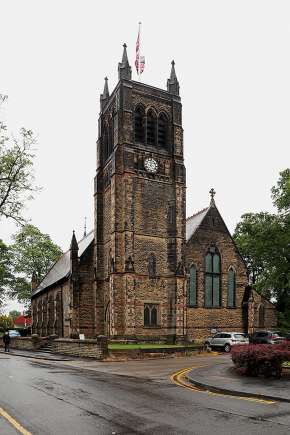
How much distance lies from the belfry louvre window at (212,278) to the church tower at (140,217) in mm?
3685

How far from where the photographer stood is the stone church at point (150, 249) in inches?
1447

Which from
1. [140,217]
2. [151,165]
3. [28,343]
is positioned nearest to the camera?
[140,217]

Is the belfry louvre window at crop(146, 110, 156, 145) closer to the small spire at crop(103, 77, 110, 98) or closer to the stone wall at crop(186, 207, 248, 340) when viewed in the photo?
the small spire at crop(103, 77, 110, 98)

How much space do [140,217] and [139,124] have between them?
321 inches

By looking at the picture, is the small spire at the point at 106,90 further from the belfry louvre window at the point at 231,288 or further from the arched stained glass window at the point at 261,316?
the arched stained glass window at the point at 261,316

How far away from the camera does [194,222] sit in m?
43.9

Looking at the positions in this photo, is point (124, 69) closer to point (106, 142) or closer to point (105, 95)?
point (105, 95)

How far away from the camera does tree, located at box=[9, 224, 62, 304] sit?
66812 mm

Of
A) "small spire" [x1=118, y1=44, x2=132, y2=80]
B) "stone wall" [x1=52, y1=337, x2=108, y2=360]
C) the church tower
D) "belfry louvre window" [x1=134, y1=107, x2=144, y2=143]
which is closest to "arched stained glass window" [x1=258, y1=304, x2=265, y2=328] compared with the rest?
the church tower

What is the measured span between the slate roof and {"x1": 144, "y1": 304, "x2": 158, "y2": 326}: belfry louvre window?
6659mm

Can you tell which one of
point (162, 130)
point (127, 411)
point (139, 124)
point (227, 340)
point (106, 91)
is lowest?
point (227, 340)

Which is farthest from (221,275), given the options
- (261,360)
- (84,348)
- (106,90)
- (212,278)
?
(261,360)

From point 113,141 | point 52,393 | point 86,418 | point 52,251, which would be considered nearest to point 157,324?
point 113,141

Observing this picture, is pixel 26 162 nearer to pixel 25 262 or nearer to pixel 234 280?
pixel 234 280
